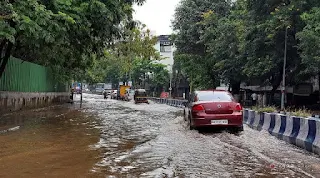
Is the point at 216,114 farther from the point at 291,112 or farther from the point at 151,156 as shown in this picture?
the point at 151,156

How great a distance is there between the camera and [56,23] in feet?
39.9

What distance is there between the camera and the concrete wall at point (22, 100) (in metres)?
20.1

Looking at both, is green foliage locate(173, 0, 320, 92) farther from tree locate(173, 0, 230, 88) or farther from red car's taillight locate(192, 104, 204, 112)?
red car's taillight locate(192, 104, 204, 112)

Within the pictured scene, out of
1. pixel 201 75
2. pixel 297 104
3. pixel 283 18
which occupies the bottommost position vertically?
pixel 297 104

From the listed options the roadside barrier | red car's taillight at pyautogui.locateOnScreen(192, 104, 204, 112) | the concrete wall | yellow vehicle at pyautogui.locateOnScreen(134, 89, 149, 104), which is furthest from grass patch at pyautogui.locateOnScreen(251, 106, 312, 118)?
yellow vehicle at pyautogui.locateOnScreen(134, 89, 149, 104)

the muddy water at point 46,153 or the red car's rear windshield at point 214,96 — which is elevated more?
the red car's rear windshield at point 214,96

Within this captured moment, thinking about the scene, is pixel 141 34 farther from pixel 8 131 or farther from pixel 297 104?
pixel 297 104

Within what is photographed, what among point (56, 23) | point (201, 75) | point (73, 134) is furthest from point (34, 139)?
point (201, 75)

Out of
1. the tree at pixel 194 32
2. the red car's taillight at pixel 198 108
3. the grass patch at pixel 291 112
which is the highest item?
the tree at pixel 194 32

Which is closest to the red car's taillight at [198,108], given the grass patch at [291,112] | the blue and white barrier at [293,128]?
the blue and white barrier at [293,128]

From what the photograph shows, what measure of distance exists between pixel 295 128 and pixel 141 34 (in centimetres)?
1854

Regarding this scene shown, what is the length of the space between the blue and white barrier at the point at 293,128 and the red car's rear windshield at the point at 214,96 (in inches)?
64.5

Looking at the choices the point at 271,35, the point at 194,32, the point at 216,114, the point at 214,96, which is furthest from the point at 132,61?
the point at 216,114

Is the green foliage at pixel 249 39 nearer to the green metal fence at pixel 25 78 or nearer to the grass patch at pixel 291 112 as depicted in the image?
the grass patch at pixel 291 112
